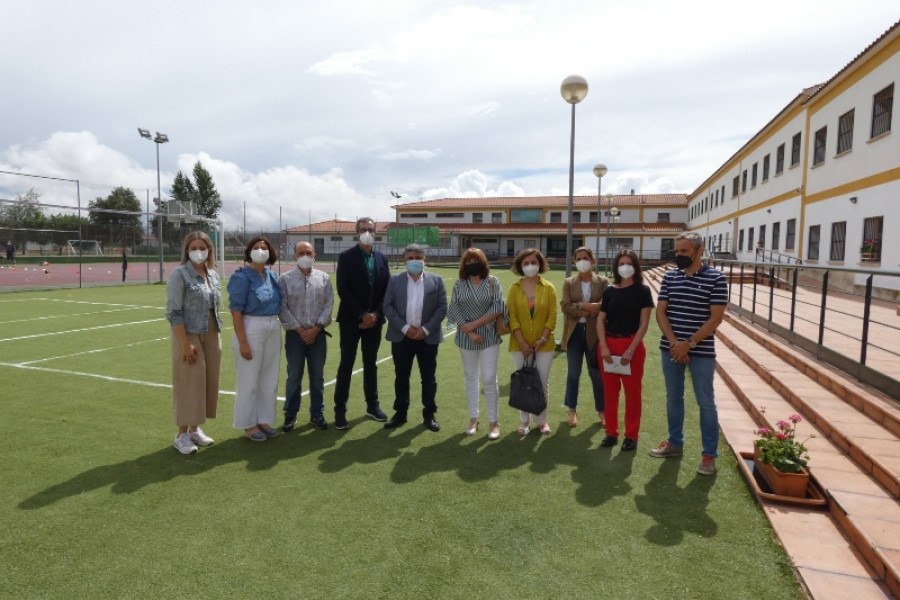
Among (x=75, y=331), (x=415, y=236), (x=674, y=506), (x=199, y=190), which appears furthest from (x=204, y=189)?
(x=674, y=506)

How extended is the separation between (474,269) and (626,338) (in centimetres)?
148

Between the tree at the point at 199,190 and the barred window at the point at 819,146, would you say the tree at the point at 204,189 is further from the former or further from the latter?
the barred window at the point at 819,146

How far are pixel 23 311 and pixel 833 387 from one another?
17227mm

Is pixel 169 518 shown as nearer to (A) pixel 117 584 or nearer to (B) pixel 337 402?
(A) pixel 117 584

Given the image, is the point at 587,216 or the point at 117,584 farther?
the point at 587,216

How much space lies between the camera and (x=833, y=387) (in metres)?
A: 5.50

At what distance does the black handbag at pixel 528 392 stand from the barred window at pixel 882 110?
14632 millimetres

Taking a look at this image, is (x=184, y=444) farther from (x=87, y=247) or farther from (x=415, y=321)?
(x=87, y=247)

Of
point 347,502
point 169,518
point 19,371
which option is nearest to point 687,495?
point 347,502

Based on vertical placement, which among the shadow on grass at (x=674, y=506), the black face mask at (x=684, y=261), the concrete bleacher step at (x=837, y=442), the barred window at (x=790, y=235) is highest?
the barred window at (x=790, y=235)

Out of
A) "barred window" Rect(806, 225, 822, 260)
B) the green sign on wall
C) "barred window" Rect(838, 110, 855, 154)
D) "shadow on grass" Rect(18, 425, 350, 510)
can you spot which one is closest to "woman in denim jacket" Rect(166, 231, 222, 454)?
"shadow on grass" Rect(18, 425, 350, 510)

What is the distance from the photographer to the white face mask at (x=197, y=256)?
4.29 m

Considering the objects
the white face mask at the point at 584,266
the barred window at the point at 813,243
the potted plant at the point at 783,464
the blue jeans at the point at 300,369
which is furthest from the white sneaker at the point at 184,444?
the barred window at the point at 813,243

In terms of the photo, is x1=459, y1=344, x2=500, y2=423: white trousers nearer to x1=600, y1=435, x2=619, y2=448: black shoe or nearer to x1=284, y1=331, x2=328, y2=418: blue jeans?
x1=600, y1=435, x2=619, y2=448: black shoe
